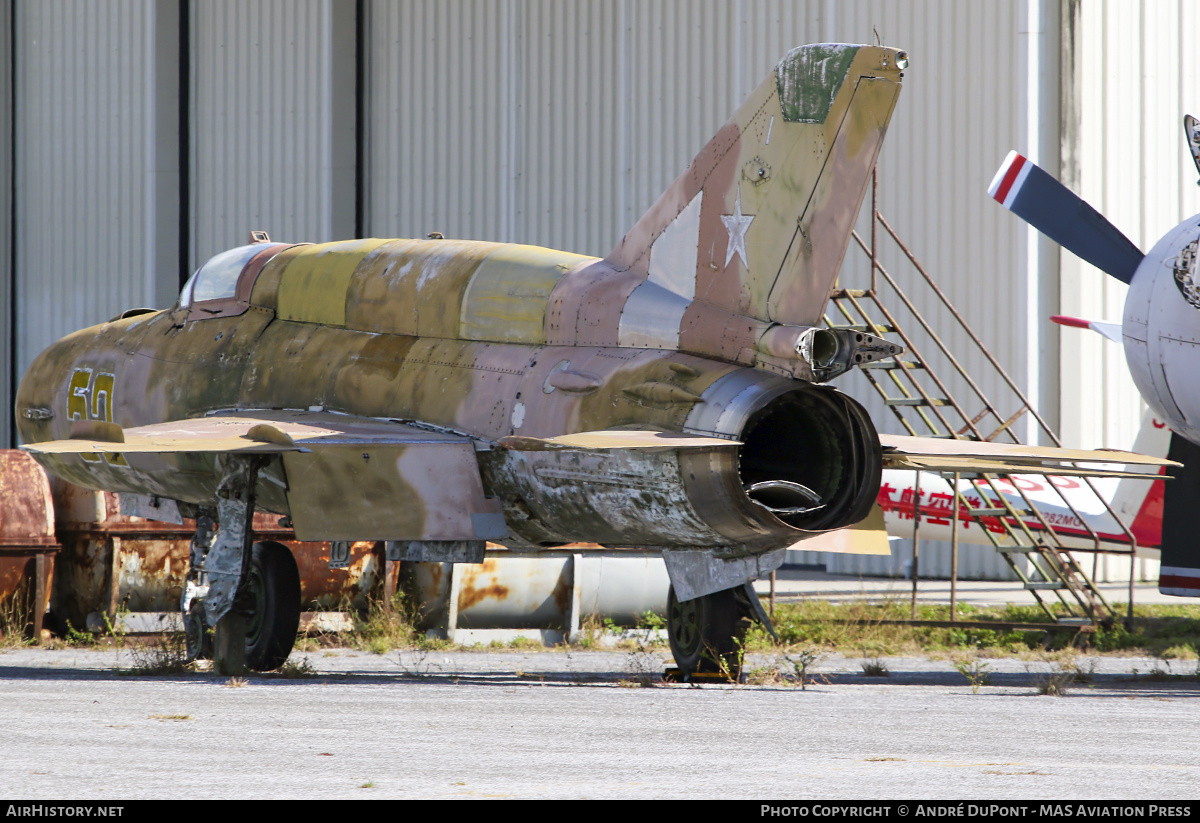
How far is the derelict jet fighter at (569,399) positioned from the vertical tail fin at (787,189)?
0.02 metres

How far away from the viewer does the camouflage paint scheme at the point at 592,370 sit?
9.44m

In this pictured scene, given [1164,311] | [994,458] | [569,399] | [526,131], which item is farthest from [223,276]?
[526,131]

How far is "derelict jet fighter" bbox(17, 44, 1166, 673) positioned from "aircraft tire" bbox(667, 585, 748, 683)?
0.07 feet

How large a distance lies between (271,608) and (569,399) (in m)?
3.54

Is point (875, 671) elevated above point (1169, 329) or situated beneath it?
situated beneath

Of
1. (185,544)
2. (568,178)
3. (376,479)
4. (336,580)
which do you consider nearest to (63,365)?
(185,544)

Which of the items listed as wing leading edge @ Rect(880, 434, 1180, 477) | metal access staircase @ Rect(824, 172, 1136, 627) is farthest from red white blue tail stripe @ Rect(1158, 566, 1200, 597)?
wing leading edge @ Rect(880, 434, 1180, 477)

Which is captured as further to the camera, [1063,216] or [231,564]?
[1063,216]

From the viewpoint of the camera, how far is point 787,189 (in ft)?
31.6

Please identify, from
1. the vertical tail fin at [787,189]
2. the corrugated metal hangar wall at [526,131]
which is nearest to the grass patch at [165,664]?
the vertical tail fin at [787,189]

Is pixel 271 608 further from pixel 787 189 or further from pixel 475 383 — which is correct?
pixel 787 189

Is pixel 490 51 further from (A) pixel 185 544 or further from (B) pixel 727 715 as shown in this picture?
(B) pixel 727 715

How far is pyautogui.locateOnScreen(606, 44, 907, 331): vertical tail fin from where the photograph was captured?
30.8 feet

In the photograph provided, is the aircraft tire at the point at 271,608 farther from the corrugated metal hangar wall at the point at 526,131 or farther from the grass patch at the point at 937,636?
the corrugated metal hangar wall at the point at 526,131
